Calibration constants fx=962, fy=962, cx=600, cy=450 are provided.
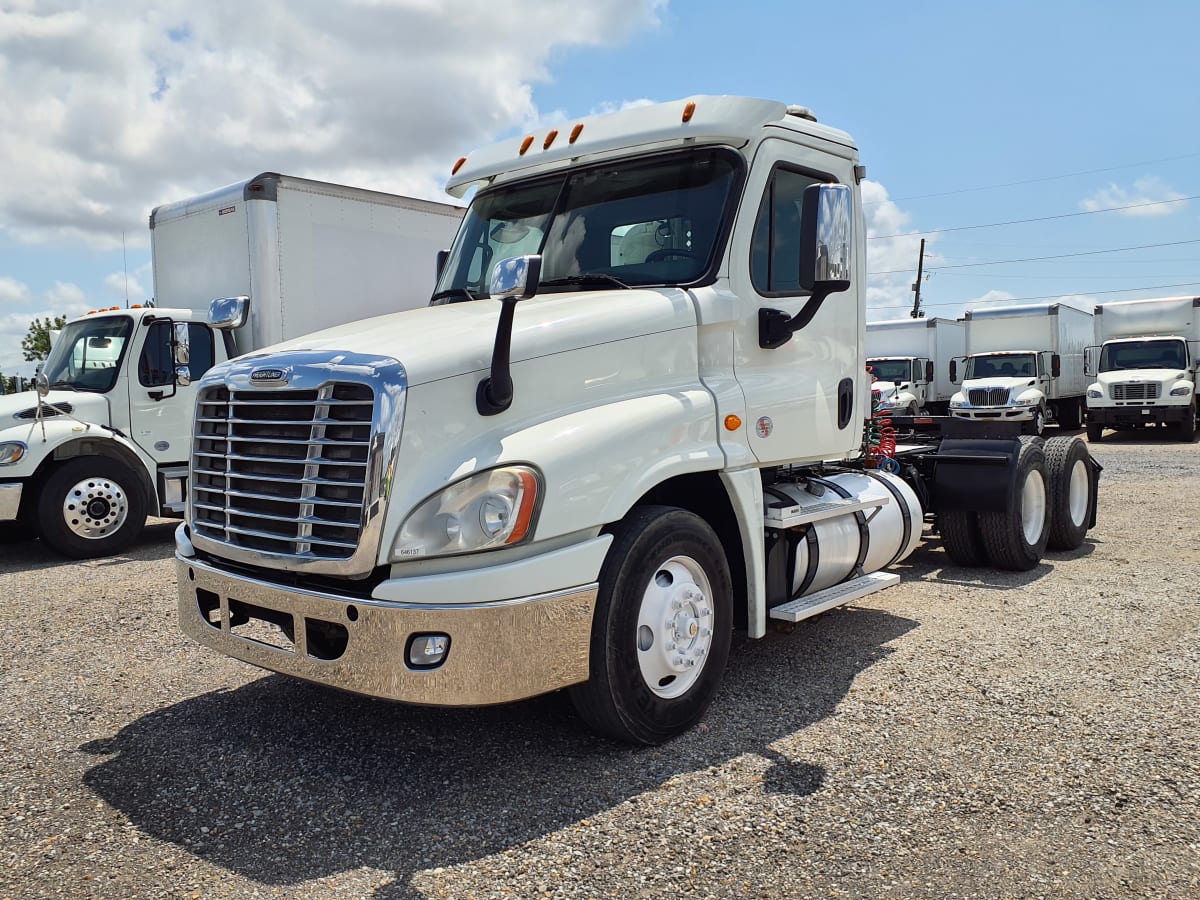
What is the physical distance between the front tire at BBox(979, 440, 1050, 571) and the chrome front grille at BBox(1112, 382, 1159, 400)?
16.9 m

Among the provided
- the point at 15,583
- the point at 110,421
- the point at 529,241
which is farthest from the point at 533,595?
the point at 110,421

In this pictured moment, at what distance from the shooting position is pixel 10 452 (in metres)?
8.79

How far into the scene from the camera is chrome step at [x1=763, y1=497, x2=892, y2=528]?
4.83 metres

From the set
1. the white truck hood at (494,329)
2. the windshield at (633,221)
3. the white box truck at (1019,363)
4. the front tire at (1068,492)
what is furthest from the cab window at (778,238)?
the white box truck at (1019,363)

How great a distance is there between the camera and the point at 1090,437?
24.3 metres

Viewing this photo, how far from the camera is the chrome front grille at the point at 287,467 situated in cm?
350

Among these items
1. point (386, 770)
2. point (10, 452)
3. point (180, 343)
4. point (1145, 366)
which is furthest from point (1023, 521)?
point (1145, 366)

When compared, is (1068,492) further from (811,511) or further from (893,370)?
(893,370)

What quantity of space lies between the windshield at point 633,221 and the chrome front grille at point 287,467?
1.47 m

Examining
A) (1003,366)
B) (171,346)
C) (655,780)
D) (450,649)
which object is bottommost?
(655,780)

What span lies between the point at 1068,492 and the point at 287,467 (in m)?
6.94

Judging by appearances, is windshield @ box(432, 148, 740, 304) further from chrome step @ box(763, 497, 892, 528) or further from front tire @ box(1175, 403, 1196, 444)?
front tire @ box(1175, 403, 1196, 444)

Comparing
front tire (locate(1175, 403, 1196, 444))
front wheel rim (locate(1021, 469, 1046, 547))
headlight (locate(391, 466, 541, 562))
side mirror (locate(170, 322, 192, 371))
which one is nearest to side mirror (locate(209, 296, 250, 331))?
headlight (locate(391, 466, 541, 562))

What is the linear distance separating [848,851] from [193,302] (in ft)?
30.6
